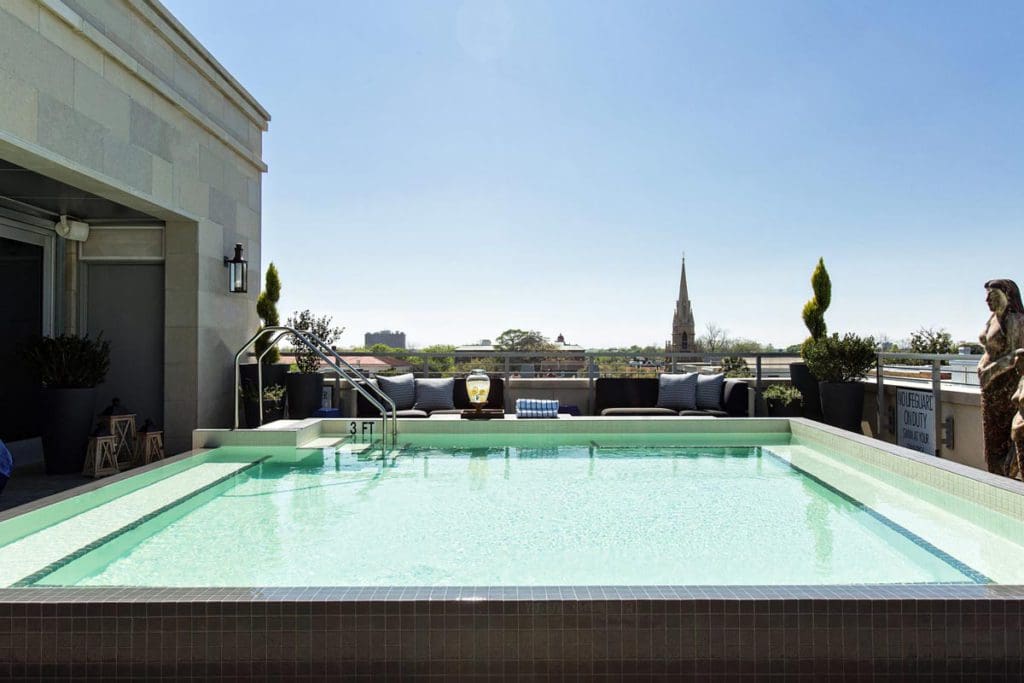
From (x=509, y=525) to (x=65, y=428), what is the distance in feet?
13.0

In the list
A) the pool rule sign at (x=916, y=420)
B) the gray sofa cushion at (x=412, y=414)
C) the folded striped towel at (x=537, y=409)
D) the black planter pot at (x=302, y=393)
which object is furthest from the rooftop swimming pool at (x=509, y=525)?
the black planter pot at (x=302, y=393)

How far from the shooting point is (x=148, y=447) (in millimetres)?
5539

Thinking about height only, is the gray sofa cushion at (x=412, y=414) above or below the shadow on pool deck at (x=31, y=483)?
above

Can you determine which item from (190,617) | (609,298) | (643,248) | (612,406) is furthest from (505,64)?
(609,298)

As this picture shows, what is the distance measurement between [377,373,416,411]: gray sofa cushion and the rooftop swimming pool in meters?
2.19

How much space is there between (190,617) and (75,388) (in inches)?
167

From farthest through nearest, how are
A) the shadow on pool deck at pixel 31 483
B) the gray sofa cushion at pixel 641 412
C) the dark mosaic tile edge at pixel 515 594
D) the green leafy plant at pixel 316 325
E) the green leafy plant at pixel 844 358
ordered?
the green leafy plant at pixel 316 325
the gray sofa cushion at pixel 641 412
the green leafy plant at pixel 844 358
the shadow on pool deck at pixel 31 483
the dark mosaic tile edge at pixel 515 594

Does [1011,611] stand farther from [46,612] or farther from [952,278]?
[952,278]

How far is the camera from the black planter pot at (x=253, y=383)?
6.54 m

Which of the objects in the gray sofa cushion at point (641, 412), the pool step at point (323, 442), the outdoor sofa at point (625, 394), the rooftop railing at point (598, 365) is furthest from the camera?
the rooftop railing at point (598, 365)

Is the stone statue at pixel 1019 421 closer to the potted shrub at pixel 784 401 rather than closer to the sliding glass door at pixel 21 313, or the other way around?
the potted shrub at pixel 784 401

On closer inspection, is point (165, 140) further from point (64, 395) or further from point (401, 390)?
point (401, 390)

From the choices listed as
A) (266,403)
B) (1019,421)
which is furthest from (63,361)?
(1019,421)

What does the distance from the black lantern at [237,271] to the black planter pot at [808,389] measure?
5862 millimetres
